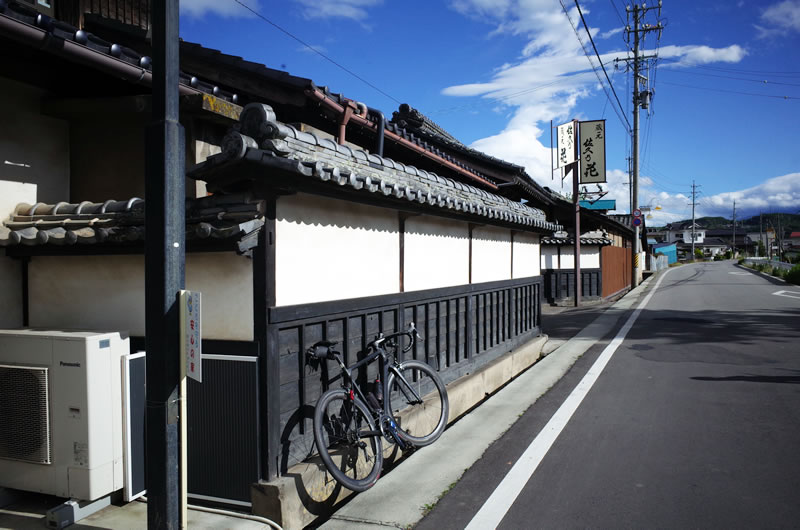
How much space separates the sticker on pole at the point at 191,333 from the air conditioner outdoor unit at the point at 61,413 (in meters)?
1.52

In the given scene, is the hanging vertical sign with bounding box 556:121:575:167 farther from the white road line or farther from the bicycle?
the bicycle

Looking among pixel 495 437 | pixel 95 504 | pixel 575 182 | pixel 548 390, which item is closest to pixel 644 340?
pixel 548 390

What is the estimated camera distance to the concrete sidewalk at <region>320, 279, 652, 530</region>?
458cm

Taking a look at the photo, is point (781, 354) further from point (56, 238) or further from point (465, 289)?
point (56, 238)

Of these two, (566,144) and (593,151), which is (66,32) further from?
(593,151)

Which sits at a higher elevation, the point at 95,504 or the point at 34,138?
the point at 34,138

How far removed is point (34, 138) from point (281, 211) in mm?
3402

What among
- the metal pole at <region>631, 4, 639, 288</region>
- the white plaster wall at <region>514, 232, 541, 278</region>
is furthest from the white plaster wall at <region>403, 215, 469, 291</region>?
the metal pole at <region>631, 4, 639, 288</region>

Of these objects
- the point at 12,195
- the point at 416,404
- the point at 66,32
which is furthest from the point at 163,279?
the point at 416,404

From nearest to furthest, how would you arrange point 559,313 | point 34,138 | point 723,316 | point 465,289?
point 34,138 → point 465,289 → point 723,316 → point 559,313

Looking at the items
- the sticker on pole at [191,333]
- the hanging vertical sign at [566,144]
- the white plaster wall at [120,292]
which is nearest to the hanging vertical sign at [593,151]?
the hanging vertical sign at [566,144]

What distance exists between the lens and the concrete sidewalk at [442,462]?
15.0 ft

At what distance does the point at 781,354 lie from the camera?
11.6m

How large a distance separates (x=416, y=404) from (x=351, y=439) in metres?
1.68
